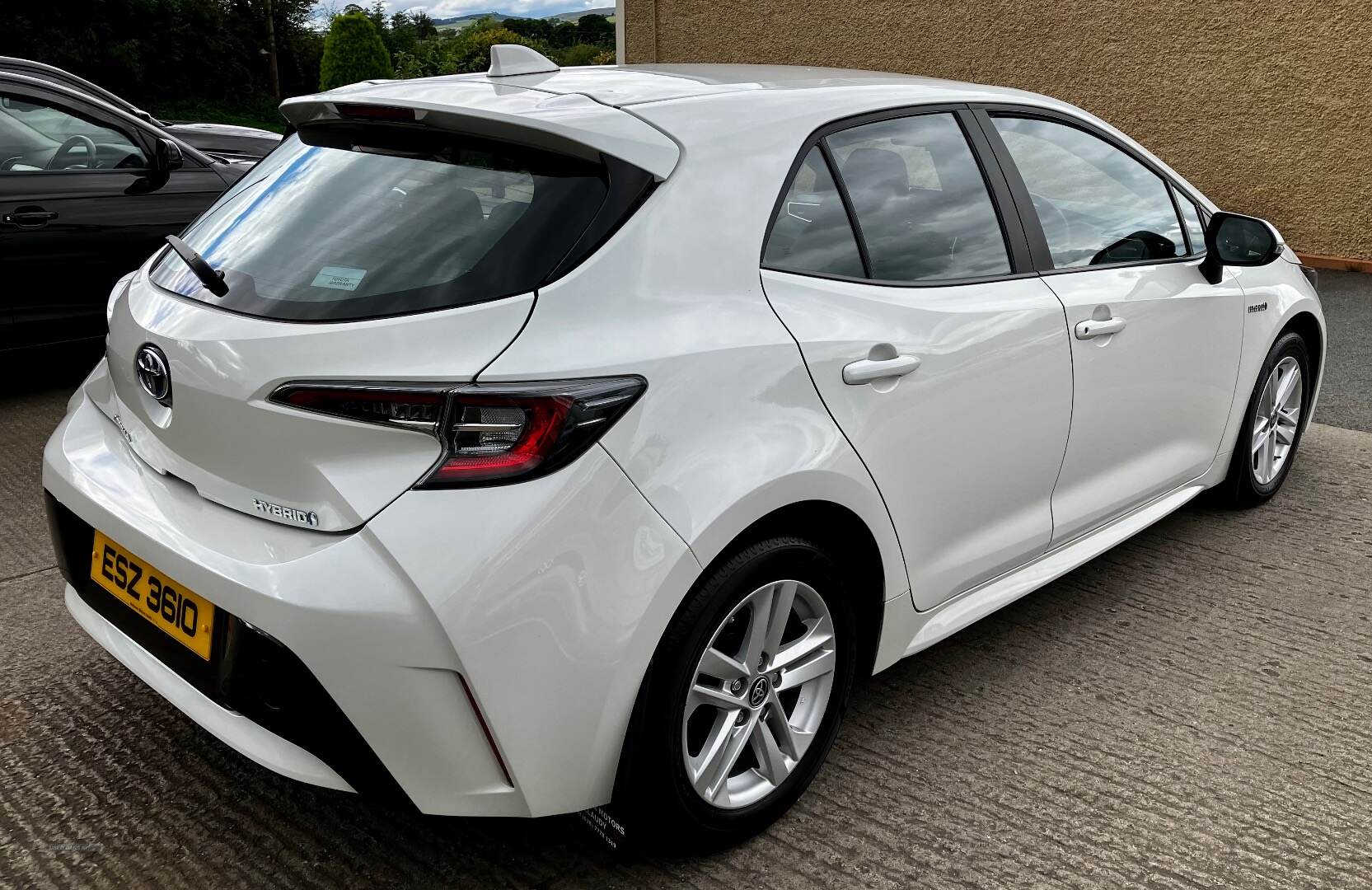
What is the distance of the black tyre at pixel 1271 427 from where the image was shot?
13.7 feet

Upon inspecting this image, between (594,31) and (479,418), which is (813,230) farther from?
(594,31)

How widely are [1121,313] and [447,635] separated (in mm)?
2251

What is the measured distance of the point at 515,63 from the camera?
8.90ft

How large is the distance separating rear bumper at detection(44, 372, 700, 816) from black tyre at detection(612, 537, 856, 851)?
0.26 feet

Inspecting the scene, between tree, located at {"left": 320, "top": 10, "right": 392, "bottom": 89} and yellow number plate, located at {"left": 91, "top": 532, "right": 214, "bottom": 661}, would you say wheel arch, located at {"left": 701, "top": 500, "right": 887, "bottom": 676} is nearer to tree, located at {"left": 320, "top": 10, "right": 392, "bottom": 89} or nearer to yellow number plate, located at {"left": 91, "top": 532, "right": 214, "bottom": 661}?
yellow number plate, located at {"left": 91, "top": 532, "right": 214, "bottom": 661}

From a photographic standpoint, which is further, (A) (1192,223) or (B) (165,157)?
(B) (165,157)

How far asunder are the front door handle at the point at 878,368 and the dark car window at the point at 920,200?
0.22 metres

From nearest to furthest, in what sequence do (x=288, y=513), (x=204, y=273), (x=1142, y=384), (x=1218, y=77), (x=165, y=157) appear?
1. (x=288, y=513)
2. (x=204, y=273)
3. (x=1142, y=384)
4. (x=165, y=157)
5. (x=1218, y=77)

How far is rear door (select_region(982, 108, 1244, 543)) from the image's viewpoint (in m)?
3.16

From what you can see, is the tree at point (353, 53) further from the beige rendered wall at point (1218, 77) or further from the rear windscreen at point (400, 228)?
the rear windscreen at point (400, 228)

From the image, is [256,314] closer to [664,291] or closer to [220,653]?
[220,653]

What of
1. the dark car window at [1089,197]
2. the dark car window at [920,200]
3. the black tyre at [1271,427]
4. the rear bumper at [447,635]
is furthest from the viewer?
Result: the black tyre at [1271,427]

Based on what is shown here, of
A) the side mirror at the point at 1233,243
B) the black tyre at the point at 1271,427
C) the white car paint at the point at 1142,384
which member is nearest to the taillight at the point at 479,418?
the white car paint at the point at 1142,384

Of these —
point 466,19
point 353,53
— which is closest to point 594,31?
point 466,19
